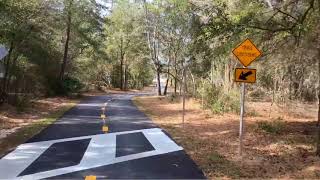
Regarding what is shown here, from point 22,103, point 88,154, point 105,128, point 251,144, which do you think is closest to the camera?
point 88,154

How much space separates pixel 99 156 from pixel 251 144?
484 cm

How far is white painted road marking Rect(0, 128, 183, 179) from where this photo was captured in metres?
9.41

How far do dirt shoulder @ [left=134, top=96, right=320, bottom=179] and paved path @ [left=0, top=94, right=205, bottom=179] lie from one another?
60 centimetres

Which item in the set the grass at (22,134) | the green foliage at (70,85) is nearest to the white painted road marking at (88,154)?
the grass at (22,134)

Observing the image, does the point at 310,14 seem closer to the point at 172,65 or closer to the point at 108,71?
the point at 172,65

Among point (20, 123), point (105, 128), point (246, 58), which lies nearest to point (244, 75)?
point (246, 58)

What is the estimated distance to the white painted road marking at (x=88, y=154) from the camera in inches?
370

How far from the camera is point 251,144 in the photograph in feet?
45.4

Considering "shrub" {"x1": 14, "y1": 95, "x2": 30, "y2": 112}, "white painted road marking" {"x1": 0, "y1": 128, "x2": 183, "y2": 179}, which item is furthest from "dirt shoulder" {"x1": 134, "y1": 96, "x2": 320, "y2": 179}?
"shrub" {"x1": 14, "y1": 95, "x2": 30, "y2": 112}

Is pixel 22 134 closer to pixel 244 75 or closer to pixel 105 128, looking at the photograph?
pixel 105 128

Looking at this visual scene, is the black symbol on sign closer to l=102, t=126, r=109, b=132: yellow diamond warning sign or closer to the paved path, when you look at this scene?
the paved path

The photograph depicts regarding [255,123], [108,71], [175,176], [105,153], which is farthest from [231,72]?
[108,71]

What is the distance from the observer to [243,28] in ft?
44.9

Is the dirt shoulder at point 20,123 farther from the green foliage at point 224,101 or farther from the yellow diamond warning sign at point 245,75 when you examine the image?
the green foliage at point 224,101
